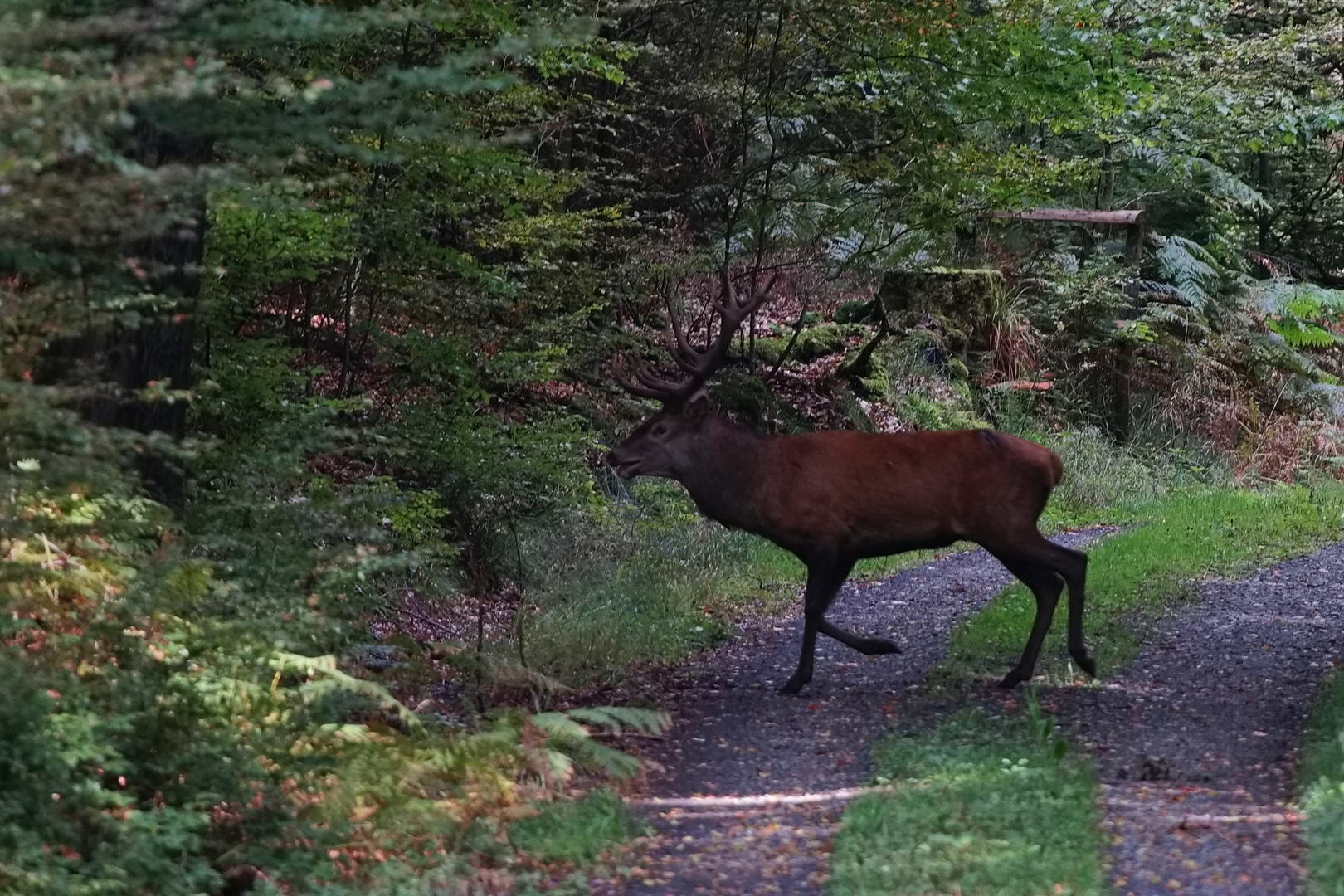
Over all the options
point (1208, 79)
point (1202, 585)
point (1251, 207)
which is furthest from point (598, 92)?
point (1251, 207)

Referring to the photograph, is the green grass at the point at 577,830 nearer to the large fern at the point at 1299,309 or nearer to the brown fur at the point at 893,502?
the brown fur at the point at 893,502

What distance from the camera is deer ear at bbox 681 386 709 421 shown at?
10492 millimetres

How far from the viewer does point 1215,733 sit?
8.02 m

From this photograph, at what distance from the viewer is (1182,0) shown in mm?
16547

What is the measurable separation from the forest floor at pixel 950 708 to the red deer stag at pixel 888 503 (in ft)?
1.79

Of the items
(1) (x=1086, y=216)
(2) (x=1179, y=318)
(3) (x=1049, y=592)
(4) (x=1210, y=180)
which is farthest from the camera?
(4) (x=1210, y=180)

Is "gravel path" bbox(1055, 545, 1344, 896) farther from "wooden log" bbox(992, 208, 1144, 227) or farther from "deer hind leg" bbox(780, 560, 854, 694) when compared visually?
"wooden log" bbox(992, 208, 1144, 227)

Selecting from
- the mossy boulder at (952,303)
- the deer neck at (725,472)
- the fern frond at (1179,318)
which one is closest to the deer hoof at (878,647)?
the deer neck at (725,472)

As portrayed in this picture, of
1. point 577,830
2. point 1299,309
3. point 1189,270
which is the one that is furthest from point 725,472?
point 1189,270

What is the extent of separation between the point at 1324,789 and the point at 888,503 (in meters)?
4.13

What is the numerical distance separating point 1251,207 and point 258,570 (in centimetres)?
2249

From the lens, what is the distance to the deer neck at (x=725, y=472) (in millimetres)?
10156

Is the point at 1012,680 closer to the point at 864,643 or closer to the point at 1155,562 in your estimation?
the point at 864,643

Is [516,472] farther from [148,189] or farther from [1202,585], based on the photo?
[148,189]
